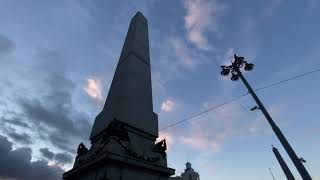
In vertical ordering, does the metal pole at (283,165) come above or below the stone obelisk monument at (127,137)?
above

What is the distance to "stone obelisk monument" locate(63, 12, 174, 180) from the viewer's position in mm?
5219

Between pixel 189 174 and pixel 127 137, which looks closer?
pixel 127 137

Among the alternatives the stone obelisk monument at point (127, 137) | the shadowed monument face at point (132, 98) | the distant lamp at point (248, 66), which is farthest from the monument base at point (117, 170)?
the distant lamp at point (248, 66)

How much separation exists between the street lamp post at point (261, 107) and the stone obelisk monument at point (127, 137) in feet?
16.3

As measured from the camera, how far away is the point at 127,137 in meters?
5.96

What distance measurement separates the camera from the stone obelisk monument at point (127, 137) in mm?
5219

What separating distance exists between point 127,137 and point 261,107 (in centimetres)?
695

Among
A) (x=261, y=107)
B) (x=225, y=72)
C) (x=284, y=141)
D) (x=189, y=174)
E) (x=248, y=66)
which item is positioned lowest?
(x=284, y=141)

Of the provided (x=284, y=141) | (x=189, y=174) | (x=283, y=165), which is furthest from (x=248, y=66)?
(x=189, y=174)

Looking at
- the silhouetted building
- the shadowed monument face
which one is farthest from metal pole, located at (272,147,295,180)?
the silhouetted building

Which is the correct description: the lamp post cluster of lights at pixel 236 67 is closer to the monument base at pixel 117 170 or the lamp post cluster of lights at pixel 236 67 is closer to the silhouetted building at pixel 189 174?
the monument base at pixel 117 170

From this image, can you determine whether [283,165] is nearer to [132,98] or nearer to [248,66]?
[248,66]

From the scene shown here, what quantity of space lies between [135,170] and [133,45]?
224 inches

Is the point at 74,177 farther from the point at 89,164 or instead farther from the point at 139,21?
the point at 139,21
